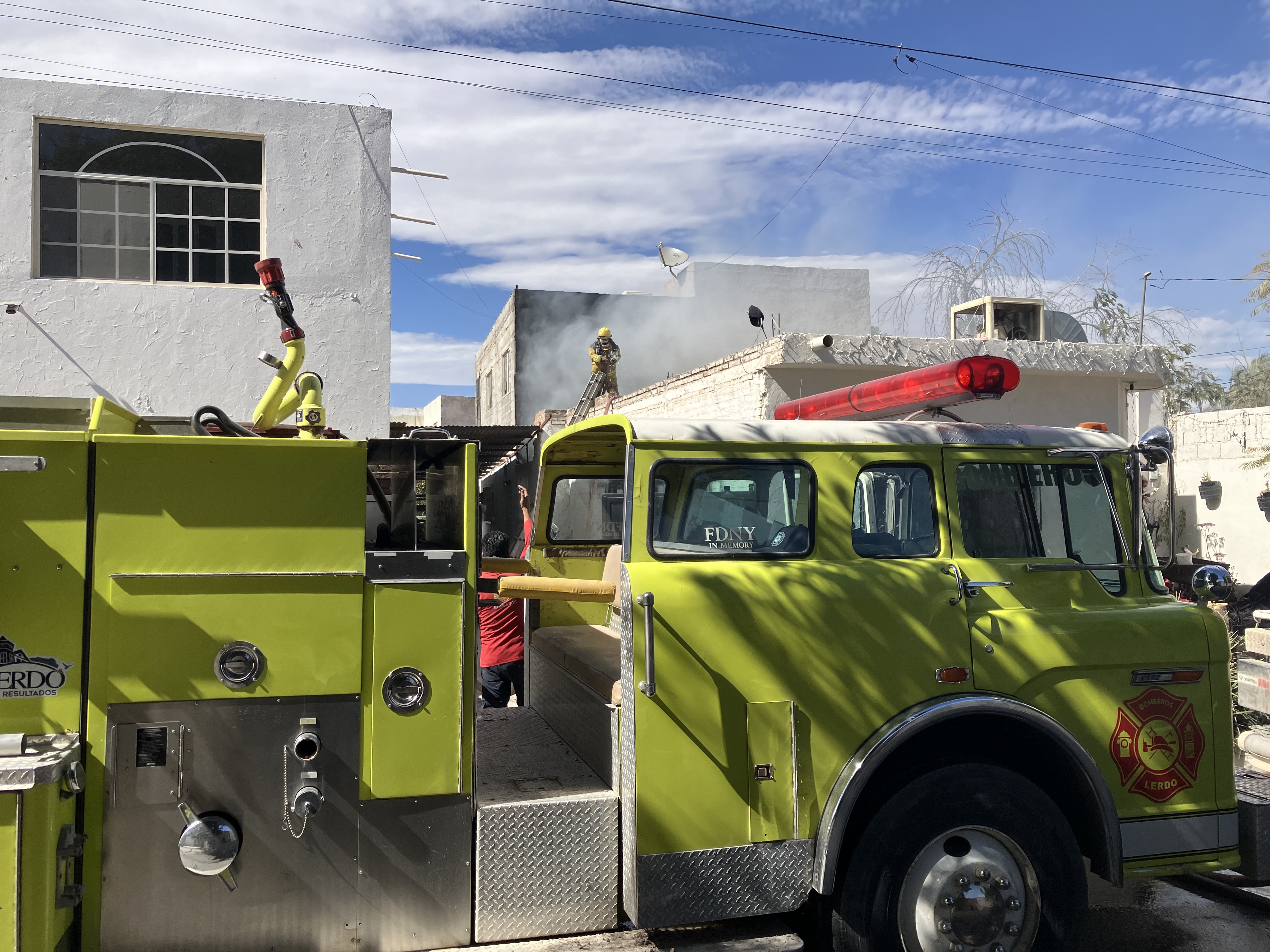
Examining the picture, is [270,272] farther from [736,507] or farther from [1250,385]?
[1250,385]

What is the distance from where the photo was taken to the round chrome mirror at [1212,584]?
3.86 meters

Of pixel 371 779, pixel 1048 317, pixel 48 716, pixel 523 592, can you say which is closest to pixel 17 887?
pixel 48 716

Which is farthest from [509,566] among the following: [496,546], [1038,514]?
[1038,514]

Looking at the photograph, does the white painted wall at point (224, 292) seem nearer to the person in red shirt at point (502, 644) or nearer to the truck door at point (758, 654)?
the person in red shirt at point (502, 644)

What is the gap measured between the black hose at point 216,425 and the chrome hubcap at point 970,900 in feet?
9.73

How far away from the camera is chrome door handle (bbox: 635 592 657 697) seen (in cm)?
321

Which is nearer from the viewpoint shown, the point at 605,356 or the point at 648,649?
the point at 648,649

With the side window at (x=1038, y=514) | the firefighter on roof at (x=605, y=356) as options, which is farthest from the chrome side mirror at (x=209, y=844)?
the firefighter on roof at (x=605, y=356)

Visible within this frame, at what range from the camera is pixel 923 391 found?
12.9 feet

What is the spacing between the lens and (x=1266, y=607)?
11281 mm

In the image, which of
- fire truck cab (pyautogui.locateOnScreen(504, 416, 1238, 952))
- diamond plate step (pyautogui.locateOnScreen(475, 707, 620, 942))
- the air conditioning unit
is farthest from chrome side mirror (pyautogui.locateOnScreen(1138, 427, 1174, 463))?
the air conditioning unit

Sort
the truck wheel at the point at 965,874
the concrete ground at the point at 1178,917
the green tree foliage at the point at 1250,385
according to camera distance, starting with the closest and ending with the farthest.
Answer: the truck wheel at the point at 965,874
the concrete ground at the point at 1178,917
the green tree foliage at the point at 1250,385

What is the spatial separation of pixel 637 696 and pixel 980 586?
141 centimetres

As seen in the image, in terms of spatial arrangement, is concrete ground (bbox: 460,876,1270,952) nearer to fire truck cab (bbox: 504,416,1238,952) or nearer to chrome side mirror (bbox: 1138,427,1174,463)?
fire truck cab (bbox: 504,416,1238,952)
